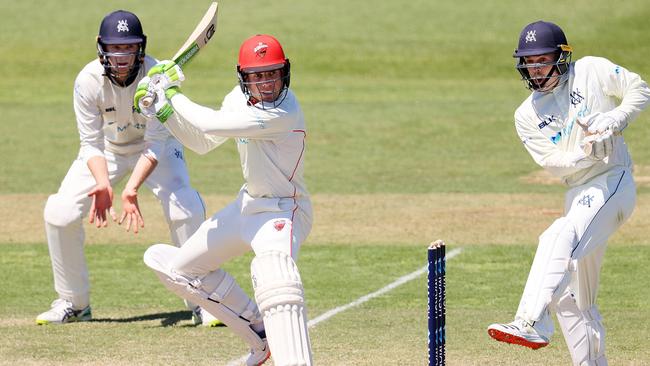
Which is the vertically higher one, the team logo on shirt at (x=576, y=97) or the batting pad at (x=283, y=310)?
the team logo on shirt at (x=576, y=97)

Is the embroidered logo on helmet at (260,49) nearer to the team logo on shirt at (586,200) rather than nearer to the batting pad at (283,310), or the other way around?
the batting pad at (283,310)

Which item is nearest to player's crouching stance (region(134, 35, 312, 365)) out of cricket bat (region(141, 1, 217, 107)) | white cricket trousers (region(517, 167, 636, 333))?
cricket bat (region(141, 1, 217, 107))

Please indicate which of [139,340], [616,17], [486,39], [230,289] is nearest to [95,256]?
[139,340]

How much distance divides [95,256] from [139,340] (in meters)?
4.05

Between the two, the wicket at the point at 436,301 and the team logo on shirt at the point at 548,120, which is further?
the team logo on shirt at the point at 548,120

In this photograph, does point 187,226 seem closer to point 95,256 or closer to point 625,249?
point 95,256

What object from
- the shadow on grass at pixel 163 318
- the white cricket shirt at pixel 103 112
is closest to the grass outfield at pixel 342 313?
the shadow on grass at pixel 163 318

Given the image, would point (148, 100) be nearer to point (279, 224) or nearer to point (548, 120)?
point (279, 224)

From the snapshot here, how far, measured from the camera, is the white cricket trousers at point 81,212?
10.2 m

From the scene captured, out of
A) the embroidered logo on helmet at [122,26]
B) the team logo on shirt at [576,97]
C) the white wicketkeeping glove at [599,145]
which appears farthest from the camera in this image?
the embroidered logo on helmet at [122,26]

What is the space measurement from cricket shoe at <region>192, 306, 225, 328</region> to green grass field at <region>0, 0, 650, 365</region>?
159 millimetres

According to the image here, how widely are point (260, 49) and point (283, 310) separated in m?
1.58

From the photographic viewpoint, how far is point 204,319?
33.2 ft

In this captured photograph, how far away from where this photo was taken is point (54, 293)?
11438mm
